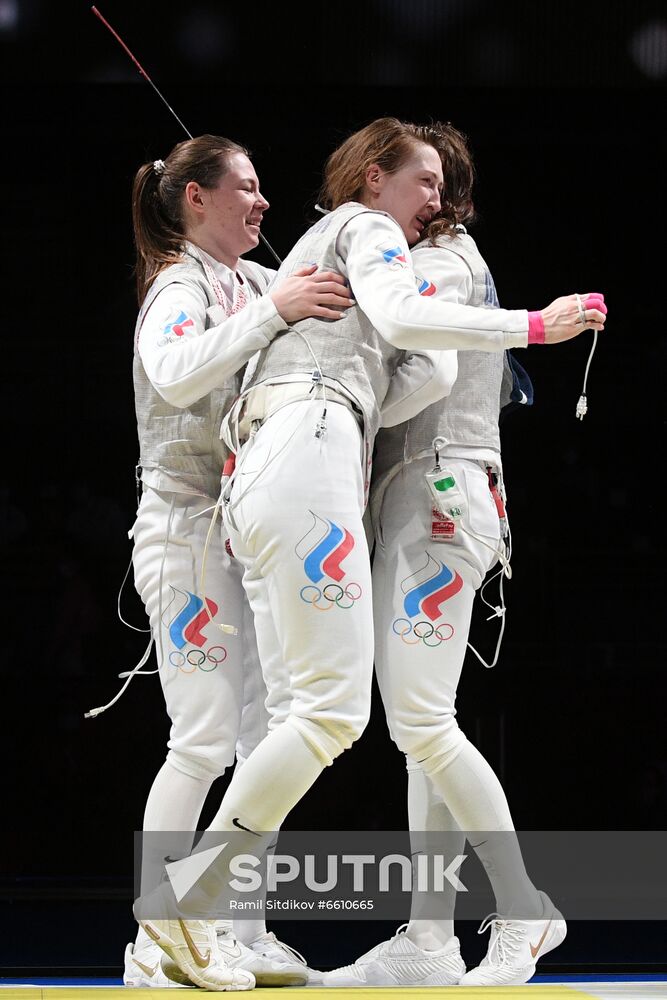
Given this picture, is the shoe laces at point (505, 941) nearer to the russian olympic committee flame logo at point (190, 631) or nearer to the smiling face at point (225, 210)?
the russian olympic committee flame logo at point (190, 631)

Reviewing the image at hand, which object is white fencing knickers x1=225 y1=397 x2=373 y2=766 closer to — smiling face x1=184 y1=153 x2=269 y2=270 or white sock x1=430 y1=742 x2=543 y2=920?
white sock x1=430 y1=742 x2=543 y2=920

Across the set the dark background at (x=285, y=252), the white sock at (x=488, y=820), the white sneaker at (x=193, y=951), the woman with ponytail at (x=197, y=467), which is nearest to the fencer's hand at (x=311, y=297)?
the woman with ponytail at (x=197, y=467)

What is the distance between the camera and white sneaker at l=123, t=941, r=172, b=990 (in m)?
1.91

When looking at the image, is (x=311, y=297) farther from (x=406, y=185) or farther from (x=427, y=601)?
(x=427, y=601)

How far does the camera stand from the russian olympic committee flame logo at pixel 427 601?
1.96 metres

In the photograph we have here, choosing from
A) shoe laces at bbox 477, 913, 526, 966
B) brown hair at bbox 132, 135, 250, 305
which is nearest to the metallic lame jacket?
brown hair at bbox 132, 135, 250, 305

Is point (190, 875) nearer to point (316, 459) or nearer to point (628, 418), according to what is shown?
point (316, 459)

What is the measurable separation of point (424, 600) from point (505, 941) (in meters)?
0.52

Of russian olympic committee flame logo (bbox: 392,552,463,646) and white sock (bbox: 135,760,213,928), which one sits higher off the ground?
russian olympic committee flame logo (bbox: 392,552,463,646)

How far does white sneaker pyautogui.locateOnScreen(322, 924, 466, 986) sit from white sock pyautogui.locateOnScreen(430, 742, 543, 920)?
0.40 ft

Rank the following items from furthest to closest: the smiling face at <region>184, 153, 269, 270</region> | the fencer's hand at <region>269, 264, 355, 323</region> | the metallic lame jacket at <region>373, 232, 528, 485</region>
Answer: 1. the smiling face at <region>184, 153, 269, 270</region>
2. the metallic lame jacket at <region>373, 232, 528, 485</region>
3. the fencer's hand at <region>269, 264, 355, 323</region>

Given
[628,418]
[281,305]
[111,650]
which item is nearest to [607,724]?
[628,418]

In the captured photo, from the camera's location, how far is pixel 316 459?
176cm

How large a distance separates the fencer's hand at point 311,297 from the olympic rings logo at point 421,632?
48 cm
